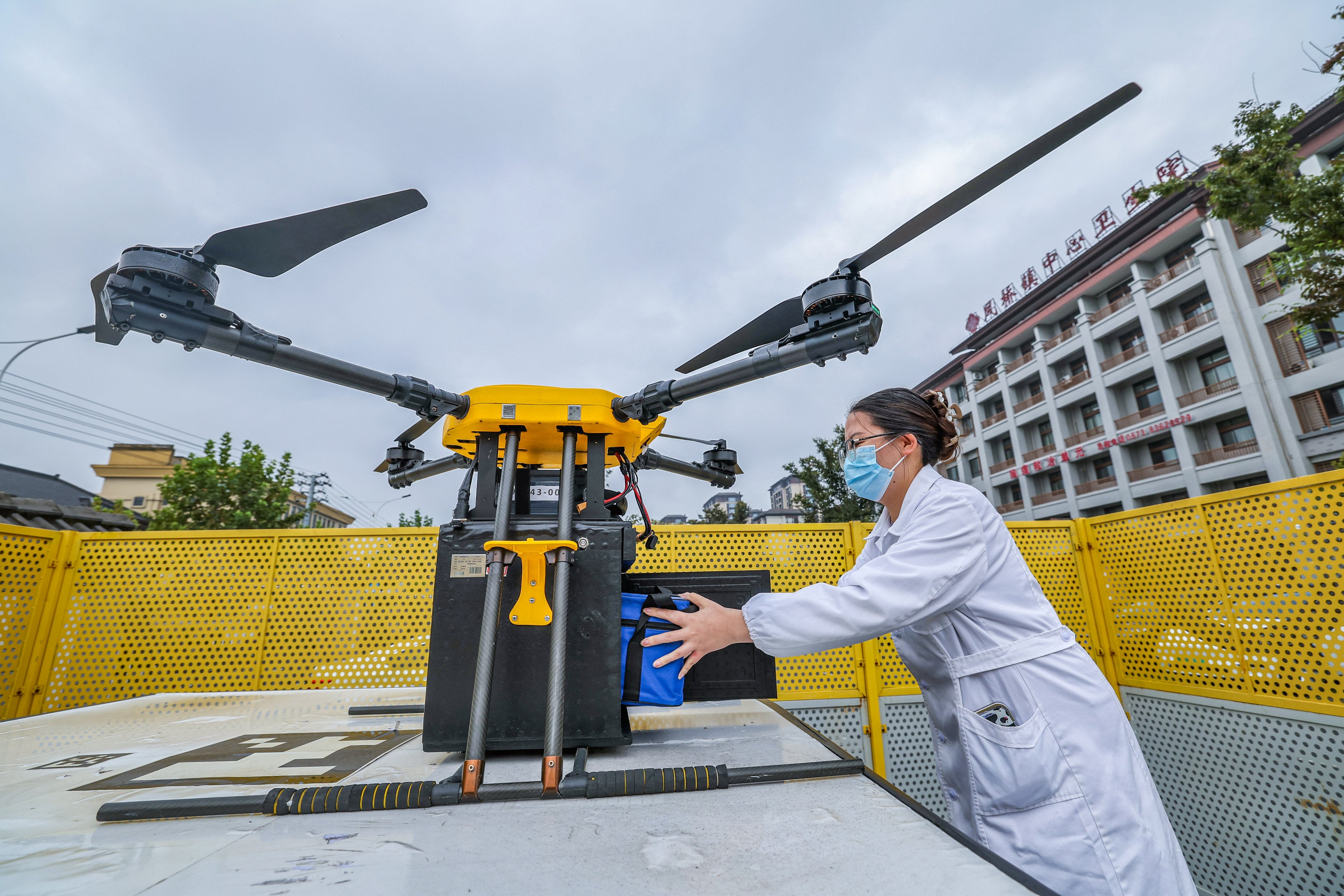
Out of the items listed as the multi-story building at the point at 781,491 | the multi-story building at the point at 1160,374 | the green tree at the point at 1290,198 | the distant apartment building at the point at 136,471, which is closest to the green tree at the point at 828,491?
the multi-story building at the point at 1160,374

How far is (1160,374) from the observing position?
23203 mm

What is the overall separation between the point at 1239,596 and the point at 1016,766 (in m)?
3.23

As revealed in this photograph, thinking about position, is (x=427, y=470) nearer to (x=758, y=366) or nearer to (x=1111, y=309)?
(x=758, y=366)

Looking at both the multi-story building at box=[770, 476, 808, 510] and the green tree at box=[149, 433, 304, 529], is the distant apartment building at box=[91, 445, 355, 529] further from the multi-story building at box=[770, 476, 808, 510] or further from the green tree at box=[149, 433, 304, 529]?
the multi-story building at box=[770, 476, 808, 510]

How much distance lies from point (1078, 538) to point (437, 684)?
5.10m

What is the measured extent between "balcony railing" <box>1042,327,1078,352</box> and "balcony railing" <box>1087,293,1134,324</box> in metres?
0.88

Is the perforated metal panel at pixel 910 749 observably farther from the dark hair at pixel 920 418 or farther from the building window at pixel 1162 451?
the building window at pixel 1162 451

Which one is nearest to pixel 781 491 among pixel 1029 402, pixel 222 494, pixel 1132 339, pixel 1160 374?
pixel 1029 402

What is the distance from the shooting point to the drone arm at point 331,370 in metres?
1.89

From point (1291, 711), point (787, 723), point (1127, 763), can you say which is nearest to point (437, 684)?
point (787, 723)

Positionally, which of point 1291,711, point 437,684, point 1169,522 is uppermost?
point 1169,522

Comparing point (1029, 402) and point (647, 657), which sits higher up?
point (1029, 402)

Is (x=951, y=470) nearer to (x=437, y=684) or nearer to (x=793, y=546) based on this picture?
(x=793, y=546)

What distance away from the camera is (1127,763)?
1512 millimetres
